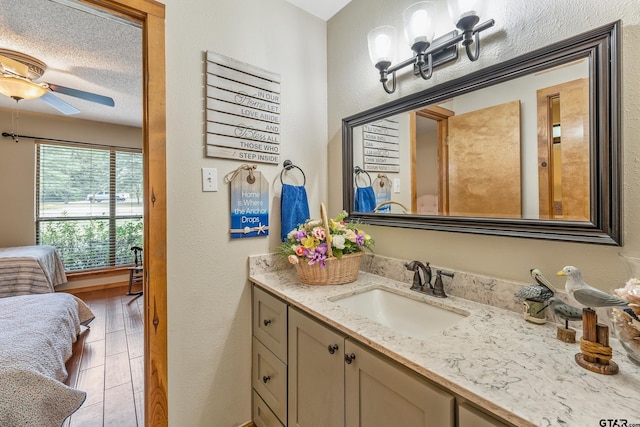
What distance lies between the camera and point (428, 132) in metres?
1.30

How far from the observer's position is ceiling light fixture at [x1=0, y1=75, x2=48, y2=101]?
2.06m

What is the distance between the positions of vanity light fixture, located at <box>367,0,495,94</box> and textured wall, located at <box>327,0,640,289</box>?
51 millimetres

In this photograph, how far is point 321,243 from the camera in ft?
4.50

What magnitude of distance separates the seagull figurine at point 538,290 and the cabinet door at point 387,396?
469 millimetres

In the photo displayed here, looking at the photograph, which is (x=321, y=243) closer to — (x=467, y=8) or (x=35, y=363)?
(x=467, y=8)

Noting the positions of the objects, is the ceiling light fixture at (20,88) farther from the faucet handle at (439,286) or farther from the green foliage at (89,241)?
the faucet handle at (439,286)

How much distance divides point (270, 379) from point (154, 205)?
967 millimetres

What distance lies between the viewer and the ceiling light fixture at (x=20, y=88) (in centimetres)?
206

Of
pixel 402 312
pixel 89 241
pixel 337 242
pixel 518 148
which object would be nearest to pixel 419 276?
pixel 402 312

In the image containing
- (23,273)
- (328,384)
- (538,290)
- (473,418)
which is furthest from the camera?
(23,273)

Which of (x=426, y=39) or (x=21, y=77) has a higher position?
(x=21, y=77)

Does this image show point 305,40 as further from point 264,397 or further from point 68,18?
point 264,397

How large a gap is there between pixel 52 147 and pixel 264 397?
4.46 meters

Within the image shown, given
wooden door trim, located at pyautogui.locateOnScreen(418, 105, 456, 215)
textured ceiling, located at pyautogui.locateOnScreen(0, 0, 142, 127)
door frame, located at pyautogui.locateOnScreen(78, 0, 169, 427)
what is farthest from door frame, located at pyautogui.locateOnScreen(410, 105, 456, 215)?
textured ceiling, located at pyautogui.locateOnScreen(0, 0, 142, 127)
